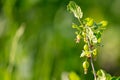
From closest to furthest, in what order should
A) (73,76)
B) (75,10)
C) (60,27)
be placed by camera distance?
(75,10) < (73,76) < (60,27)

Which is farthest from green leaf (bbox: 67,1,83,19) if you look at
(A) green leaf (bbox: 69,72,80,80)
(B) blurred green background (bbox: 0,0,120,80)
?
(B) blurred green background (bbox: 0,0,120,80)

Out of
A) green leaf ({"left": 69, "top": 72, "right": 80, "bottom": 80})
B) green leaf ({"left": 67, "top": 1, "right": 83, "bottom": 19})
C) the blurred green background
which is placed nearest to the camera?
green leaf ({"left": 67, "top": 1, "right": 83, "bottom": 19})

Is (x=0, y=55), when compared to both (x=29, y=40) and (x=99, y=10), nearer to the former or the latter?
(x=29, y=40)

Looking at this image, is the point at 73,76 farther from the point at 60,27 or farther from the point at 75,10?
the point at 60,27

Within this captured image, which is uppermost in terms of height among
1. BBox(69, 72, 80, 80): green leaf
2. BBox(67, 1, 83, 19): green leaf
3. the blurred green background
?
the blurred green background

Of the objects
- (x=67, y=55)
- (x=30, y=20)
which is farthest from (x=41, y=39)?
(x=67, y=55)

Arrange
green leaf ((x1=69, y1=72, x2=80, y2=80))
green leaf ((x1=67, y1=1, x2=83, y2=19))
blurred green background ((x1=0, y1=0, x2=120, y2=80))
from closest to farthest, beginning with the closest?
1. green leaf ((x1=67, y1=1, x2=83, y2=19))
2. green leaf ((x1=69, y1=72, x2=80, y2=80))
3. blurred green background ((x1=0, y1=0, x2=120, y2=80))

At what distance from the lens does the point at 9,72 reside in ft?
4.26

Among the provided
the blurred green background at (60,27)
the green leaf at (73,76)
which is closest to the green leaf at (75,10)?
the green leaf at (73,76)

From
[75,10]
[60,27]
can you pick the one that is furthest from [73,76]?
[60,27]

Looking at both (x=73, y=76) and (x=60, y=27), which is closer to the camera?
(x=73, y=76)

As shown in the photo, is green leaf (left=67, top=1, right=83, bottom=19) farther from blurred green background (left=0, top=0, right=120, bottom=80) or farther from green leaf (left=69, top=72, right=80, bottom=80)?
blurred green background (left=0, top=0, right=120, bottom=80)

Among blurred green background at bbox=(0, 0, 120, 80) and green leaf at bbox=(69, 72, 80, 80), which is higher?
blurred green background at bbox=(0, 0, 120, 80)

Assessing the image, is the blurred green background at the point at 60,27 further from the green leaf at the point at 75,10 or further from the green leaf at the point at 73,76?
the green leaf at the point at 75,10
